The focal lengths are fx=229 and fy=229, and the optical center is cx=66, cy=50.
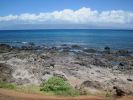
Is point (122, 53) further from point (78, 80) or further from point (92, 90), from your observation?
point (92, 90)

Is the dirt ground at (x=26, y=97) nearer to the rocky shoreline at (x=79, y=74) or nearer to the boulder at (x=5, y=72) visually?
the rocky shoreline at (x=79, y=74)

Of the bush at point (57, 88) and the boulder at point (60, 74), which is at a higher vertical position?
the bush at point (57, 88)

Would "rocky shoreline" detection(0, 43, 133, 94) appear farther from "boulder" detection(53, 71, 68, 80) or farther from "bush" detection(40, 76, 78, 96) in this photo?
"bush" detection(40, 76, 78, 96)

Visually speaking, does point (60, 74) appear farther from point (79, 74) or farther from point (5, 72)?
point (5, 72)

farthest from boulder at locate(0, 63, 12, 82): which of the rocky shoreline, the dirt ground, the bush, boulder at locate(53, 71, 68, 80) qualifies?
the bush

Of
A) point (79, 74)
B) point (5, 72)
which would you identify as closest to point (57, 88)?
point (79, 74)

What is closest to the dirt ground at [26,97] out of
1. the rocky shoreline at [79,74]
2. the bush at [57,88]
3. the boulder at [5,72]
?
the bush at [57,88]

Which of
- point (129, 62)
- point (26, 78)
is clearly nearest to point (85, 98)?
point (26, 78)

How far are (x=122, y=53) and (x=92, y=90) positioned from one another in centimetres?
2807

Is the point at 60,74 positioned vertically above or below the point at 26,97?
below

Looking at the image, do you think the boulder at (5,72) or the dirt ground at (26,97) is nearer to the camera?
the dirt ground at (26,97)

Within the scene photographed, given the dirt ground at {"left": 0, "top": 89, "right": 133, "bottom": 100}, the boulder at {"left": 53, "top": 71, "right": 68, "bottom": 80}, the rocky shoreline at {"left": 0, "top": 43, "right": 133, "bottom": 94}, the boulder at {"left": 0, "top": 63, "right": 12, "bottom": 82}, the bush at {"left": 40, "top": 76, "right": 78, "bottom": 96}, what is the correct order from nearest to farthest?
the dirt ground at {"left": 0, "top": 89, "right": 133, "bottom": 100}
the bush at {"left": 40, "top": 76, "right": 78, "bottom": 96}
the rocky shoreline at {"left": 0, "top": 43, "right": 133, "bottom": 94}
the boulder at {"left": 0, "top": 63, "right": 12, "bottom": 82}
the boulder at {"left": 53, "top": 71, "right": 68, "bottom": 80}

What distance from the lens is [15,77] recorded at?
2462 cm

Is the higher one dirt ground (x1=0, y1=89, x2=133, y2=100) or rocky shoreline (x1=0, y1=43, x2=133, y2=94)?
dirt ground (x1=0, y1=89, x2=133, y2=100)
